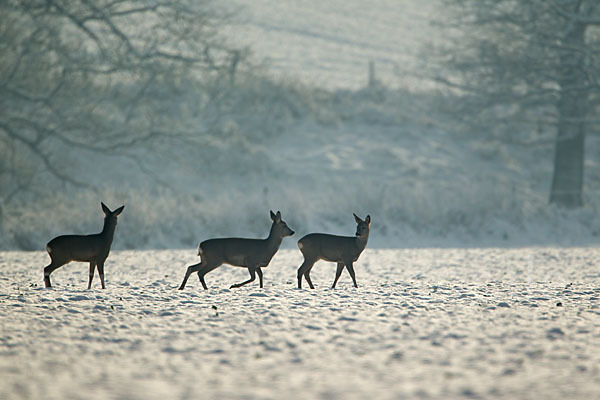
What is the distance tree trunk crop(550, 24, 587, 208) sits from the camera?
836 inches

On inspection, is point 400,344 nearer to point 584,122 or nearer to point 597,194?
point 584,122

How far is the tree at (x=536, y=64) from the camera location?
21219 millimetres

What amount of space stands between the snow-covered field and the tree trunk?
12.8 metres

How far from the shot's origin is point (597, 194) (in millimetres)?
26297

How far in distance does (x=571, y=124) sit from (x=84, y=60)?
55.8 ft

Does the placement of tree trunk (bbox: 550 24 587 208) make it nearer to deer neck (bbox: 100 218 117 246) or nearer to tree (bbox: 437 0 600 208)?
tree (bbox: 437 0 600 208)

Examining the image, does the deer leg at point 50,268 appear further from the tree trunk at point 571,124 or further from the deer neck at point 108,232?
the tree trunk at point 571,124

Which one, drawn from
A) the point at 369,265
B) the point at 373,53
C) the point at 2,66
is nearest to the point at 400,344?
the point at 369,265

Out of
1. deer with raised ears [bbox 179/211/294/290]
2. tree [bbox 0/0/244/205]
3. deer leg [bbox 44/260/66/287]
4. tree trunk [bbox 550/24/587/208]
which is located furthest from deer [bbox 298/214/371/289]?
tree [bbox 0/0/244/205]

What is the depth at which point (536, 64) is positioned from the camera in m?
21.7

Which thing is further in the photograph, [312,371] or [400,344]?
[400,344]

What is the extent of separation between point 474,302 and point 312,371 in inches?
147

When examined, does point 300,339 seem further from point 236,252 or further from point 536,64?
point 536,64

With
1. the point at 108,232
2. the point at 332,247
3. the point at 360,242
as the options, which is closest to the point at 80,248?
the point at 108,232
